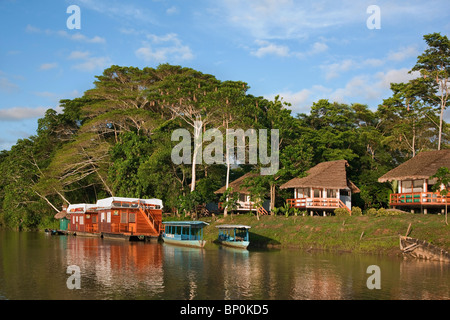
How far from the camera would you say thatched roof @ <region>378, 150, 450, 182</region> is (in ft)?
127

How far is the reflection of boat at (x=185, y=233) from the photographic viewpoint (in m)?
38.1

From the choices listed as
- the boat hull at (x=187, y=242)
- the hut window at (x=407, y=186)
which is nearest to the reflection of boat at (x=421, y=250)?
the hut window at (x=407, y=186)

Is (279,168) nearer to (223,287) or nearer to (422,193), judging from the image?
(422,193)

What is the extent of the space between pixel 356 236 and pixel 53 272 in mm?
22458

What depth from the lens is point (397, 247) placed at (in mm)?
31828

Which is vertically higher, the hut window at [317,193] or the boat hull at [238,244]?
the hut window at [317,193]

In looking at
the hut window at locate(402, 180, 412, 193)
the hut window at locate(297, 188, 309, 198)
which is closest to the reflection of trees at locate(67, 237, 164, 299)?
the hut window at locate(297, 188, 309, 198)

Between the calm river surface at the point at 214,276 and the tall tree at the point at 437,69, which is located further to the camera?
the tall tree at the point at 437,69

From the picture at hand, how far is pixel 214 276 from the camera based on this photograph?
23.5m

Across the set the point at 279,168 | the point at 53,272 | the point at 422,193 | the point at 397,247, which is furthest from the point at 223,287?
the point at 279,168

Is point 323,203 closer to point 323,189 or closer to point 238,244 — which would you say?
point 323,189

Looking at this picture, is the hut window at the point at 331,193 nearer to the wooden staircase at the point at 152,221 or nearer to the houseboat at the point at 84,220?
the wooden staircase at the point at 152,221

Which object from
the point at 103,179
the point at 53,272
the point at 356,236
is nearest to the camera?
the point at 53,272

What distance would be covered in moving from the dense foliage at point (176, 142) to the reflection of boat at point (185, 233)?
6190 mm
